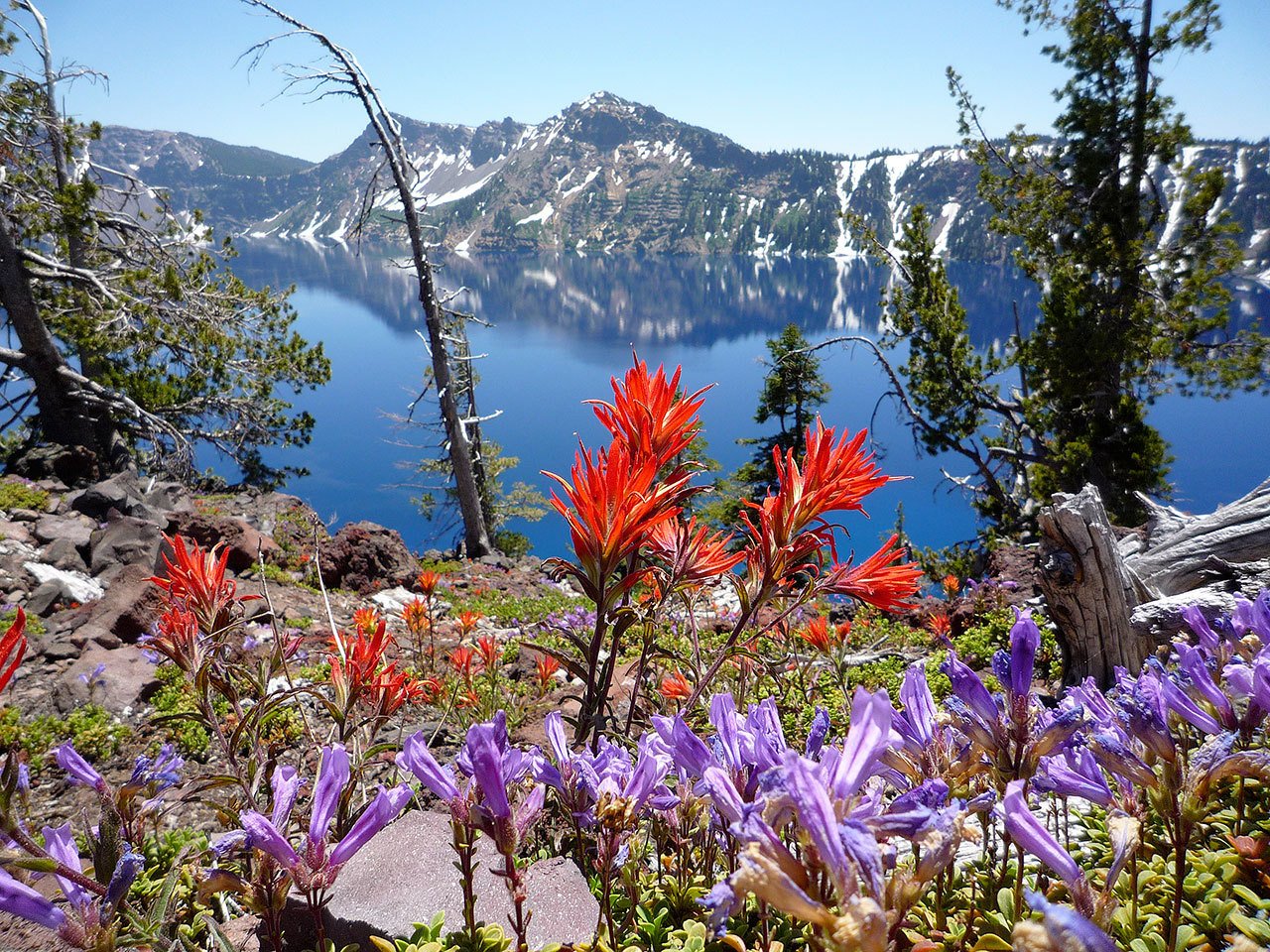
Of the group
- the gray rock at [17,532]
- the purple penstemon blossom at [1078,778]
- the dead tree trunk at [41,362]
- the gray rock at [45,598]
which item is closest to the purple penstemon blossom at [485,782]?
the purple penstemon blossom at [1078,778]

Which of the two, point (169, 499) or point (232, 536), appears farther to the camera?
point (169, 499)

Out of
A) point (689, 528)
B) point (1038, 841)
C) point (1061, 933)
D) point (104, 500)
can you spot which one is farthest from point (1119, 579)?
point (104, 500)

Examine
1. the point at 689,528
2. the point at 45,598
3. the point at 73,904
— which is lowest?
the point at 45,598

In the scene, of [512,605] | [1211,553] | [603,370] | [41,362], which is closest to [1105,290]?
[1211,553]

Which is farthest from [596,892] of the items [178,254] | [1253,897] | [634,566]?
[178,254]

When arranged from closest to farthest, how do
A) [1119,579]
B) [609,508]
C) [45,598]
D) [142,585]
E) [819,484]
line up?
[609,508], [819,484], [1119,579], [142,585], [45,598]

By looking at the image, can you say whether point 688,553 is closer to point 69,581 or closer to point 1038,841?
point 1038,841

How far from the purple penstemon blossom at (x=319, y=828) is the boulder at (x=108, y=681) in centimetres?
448

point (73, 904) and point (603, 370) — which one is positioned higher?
point (73, 904)

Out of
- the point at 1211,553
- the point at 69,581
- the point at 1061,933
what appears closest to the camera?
the point at 1061,933

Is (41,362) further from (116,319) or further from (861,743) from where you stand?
(861,743)

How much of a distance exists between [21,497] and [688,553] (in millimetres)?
11507

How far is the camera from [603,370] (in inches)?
3627

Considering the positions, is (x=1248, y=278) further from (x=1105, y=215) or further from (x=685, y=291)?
(x=1105, y=215)
